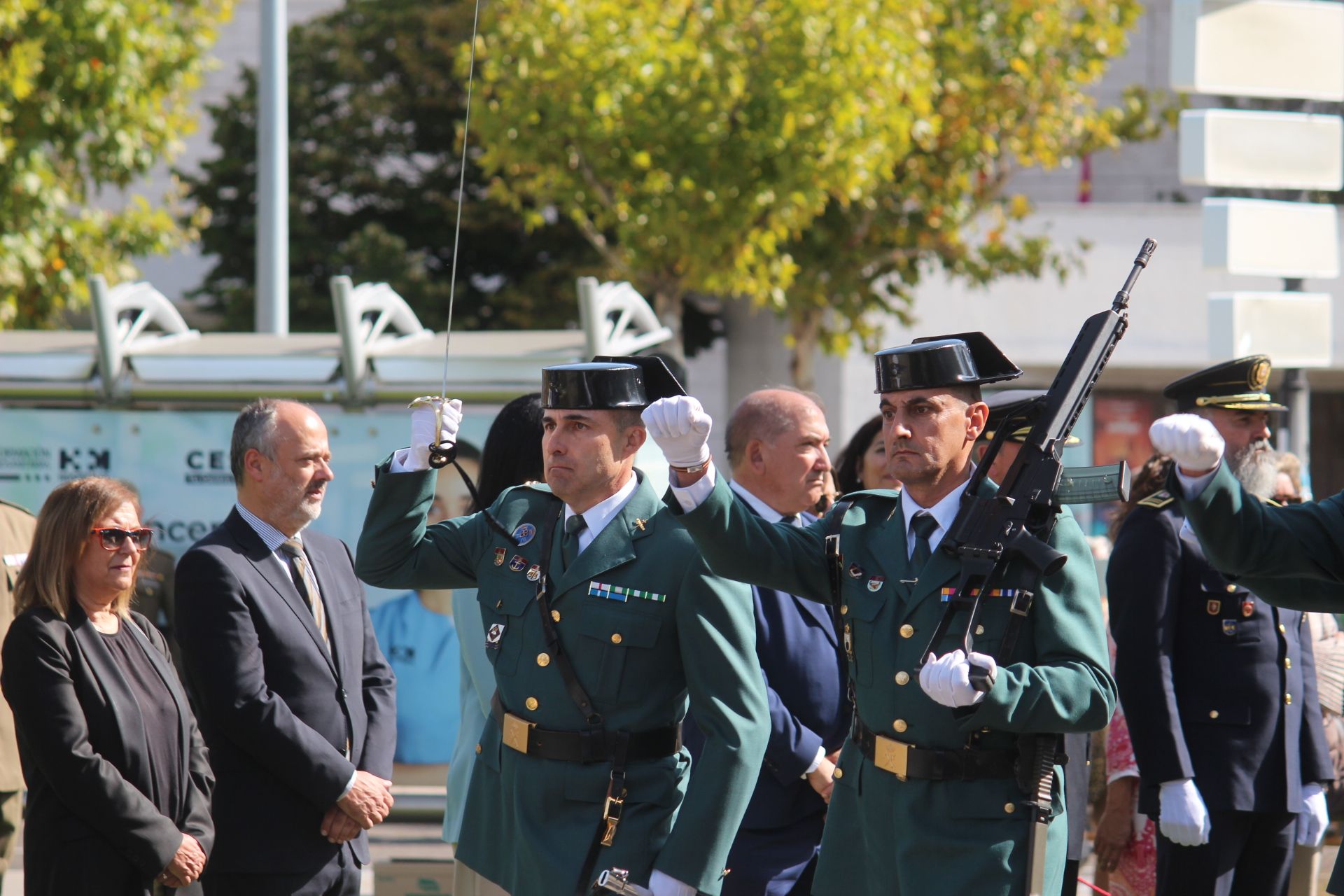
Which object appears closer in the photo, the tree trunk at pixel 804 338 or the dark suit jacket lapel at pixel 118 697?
the dark suit jacket lapel at pixel 118 697

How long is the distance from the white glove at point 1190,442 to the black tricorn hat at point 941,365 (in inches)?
20.9

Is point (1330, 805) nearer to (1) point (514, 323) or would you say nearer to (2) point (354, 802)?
(2) point (354, 802)

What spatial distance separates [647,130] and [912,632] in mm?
9589

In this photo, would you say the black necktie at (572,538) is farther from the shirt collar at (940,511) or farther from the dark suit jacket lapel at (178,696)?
the dark suit jacket lapel at (178,696)

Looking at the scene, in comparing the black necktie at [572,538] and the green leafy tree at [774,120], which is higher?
the green leafy tree at [774,120]

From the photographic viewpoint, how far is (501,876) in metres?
3.76

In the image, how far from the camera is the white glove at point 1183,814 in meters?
4.59

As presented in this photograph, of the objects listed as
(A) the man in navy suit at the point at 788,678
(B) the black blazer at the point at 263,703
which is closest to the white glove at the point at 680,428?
(A) the man in navy suit at the point at 788,678

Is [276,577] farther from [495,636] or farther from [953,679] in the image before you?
[953,679]

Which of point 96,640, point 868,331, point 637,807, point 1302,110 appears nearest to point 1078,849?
point 637,807

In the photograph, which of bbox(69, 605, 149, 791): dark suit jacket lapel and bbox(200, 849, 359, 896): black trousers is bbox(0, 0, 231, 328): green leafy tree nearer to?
bbox(69, 605, 149, 791): dark suit jacket lapel

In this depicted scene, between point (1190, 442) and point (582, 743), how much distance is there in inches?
57.4

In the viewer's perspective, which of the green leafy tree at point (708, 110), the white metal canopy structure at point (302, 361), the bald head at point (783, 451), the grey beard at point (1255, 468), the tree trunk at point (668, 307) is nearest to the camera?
the bald head at point (783, 451)

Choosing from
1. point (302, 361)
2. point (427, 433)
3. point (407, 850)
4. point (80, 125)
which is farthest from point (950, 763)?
point (80, 125)
